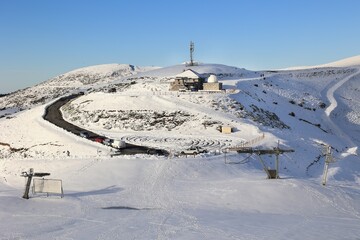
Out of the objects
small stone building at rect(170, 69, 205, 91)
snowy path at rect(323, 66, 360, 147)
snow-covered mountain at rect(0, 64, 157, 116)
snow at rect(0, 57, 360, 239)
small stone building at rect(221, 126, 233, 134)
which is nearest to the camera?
snow at rect(0, 57, 360, 239)

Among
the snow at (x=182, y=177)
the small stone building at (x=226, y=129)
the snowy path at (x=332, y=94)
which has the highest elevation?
the snowy path at (x=332, y=94)

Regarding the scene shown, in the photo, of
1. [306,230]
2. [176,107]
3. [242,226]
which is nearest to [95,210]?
[242,226]

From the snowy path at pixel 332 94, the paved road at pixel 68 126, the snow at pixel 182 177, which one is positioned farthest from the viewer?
the snowy path at pixel 332 94

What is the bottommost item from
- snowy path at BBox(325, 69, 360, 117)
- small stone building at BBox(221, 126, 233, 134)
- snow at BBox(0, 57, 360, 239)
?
snow at BBox(0, 57, 360, 239)

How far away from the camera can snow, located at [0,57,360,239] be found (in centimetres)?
1689

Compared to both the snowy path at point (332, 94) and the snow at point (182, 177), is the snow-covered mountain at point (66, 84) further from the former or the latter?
the snowy path at point (332, 94)

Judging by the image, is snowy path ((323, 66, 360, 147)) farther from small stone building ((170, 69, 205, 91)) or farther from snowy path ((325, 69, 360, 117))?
small stone building ((170, 69, 205, 91))

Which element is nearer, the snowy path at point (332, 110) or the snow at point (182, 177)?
the snow at point (182, 177)

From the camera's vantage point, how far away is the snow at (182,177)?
1689 centimetres

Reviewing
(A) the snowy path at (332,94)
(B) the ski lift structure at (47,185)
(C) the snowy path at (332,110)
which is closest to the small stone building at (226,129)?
(C) the snowy path at (332,110)

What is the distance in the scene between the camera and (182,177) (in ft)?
93.5

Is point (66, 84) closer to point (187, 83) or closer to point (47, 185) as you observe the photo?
point (187, 83)

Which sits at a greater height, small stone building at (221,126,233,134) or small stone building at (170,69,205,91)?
small stone building at (170,69,205,91)

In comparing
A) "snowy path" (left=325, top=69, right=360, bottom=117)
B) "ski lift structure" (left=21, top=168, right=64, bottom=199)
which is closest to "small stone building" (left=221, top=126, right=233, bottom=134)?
"ski lift structure" (left=21, top=168, right=64, bottom=199)
